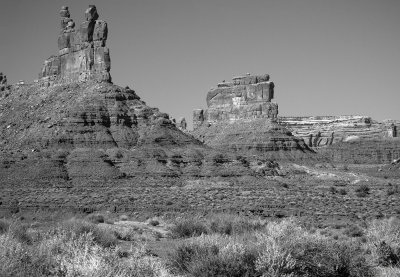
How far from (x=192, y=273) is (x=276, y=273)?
1.76 metres

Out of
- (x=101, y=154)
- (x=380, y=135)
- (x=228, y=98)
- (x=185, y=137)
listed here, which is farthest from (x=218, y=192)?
(x=380, y=135)

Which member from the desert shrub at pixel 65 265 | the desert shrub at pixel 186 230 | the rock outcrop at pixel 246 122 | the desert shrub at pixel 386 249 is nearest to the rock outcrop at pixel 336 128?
the rock outcrop at pixel 246 122

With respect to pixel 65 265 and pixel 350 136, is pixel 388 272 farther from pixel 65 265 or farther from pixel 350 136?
pixel 350 136

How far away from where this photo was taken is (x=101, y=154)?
63.8m

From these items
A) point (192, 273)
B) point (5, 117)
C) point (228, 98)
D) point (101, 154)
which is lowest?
point (192, 273)

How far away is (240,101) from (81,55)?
4959 centimetres

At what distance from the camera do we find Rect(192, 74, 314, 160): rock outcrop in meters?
108

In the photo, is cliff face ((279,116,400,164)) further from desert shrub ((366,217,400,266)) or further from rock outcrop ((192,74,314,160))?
desert shrub ((366,217,400,266))

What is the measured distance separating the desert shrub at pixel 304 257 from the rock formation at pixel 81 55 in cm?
6820

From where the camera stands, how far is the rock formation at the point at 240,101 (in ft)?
397

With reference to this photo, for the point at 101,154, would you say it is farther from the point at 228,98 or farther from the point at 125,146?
the point at 228,98

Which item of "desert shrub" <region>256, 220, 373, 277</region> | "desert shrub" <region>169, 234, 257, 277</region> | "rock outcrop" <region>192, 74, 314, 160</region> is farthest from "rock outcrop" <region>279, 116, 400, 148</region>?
"desert shrub" <region>169, 234, 257, 277</region>

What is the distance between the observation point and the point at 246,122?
12106cm

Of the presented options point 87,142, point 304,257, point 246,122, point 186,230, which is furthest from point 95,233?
point 246,122
